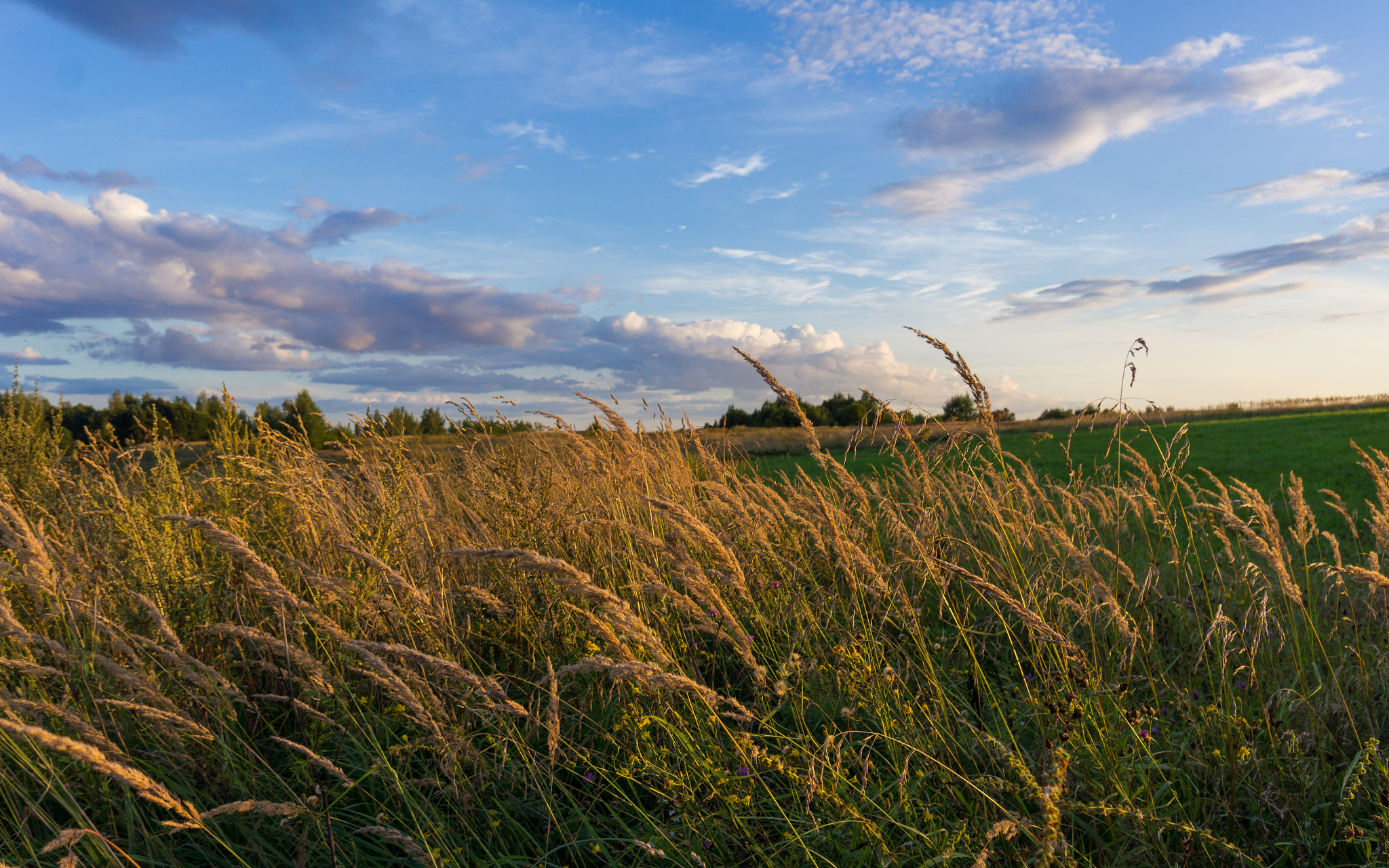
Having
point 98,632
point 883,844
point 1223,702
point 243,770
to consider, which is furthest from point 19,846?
point 1223,702

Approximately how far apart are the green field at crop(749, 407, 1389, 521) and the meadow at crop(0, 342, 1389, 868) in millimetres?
1288

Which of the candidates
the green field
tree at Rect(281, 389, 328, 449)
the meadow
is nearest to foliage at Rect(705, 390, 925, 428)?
the green field

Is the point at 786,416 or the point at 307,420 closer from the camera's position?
the point at 307,420

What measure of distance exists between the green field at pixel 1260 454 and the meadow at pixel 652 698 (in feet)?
4.23

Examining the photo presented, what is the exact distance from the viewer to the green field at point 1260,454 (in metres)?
9.08

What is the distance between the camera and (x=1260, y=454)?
1271 cm

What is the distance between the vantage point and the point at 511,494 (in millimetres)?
3297

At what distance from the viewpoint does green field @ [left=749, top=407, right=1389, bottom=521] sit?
9.08 meters

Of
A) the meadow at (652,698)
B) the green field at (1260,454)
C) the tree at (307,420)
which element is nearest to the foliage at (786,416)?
the green field at (1260,454)

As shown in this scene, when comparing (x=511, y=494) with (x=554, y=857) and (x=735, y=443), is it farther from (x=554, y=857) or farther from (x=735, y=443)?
(x=735, y=443)

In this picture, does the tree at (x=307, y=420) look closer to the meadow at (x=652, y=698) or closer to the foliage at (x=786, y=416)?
the meadow at (x=652, y=698)

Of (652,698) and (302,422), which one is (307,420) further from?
(652,698)

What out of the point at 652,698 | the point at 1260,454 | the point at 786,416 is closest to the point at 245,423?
the point at 652,698

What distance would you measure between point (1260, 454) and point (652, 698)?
1489 cm
